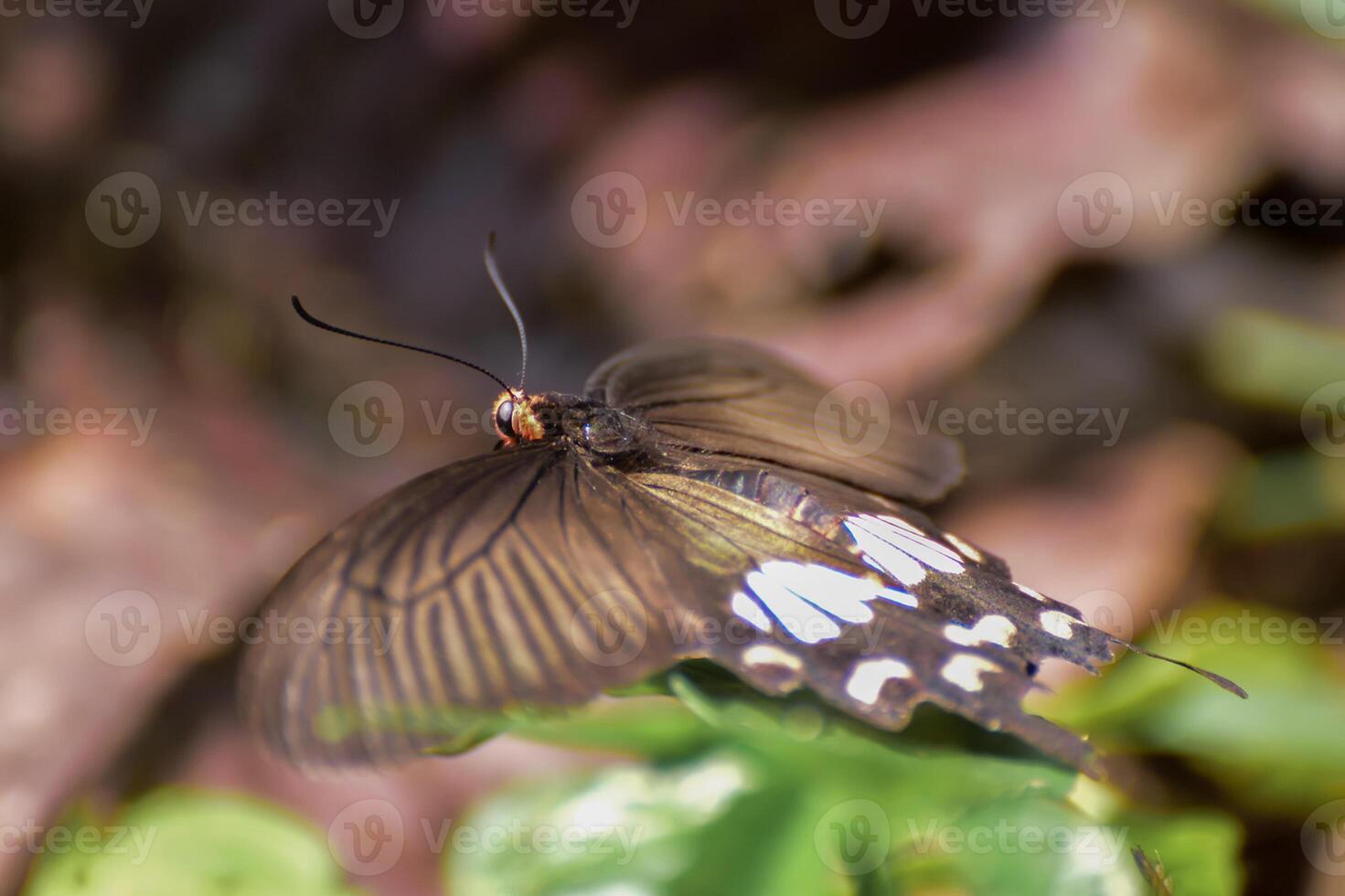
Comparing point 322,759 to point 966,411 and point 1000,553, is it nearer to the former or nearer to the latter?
point 1000,553

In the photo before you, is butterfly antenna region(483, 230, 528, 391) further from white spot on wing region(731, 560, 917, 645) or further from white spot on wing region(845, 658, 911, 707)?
white spot on wing region(845, 658, 911, 707)

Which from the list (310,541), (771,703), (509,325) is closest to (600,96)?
(509,325)

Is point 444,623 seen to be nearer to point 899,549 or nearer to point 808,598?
point 808,598

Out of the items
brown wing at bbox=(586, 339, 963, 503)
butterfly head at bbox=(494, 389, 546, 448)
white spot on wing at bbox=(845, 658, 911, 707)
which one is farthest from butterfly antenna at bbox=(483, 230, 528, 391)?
white spot on wing at bbox=(845, 658, 911, 707)

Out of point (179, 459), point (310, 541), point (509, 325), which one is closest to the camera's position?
point (310, 541)

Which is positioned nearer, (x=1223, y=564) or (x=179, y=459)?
(x=1223, y=564)

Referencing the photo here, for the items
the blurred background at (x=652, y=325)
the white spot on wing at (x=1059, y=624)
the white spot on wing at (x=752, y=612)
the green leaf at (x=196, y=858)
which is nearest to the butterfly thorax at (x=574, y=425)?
the white spot on wing at (x=752, y=612)
